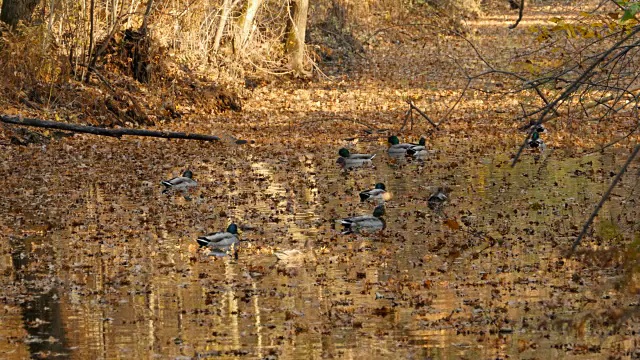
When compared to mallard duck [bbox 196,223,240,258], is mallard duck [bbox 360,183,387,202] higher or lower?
higher

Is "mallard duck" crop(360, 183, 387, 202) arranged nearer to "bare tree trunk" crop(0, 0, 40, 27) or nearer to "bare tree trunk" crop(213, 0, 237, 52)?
"bare tree trunk" crop(0, 0, 40, 27)

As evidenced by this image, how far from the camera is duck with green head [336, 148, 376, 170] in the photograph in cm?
1670

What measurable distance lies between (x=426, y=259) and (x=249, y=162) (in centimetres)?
731

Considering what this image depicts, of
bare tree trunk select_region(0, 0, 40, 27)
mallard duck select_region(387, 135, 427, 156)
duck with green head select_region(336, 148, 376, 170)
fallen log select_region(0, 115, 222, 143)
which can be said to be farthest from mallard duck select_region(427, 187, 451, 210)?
bare tree trunk select_region(0, 0, 40, 27)

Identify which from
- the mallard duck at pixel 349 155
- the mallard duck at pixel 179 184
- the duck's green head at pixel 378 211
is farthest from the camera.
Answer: the mallard duck at pixel 349 155

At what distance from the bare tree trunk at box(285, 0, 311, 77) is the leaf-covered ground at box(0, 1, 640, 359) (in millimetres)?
8183

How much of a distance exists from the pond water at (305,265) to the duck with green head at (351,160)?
0.23m

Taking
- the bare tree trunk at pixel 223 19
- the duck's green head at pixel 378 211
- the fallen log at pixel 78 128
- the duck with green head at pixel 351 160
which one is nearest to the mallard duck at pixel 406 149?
the duck with green head at pixel 351 160

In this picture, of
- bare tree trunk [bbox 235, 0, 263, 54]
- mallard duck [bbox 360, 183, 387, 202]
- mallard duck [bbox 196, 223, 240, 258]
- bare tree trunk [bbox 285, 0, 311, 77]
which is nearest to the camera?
mallard duck [bbox 196, 223, 240, 258]

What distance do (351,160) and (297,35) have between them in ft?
41.2

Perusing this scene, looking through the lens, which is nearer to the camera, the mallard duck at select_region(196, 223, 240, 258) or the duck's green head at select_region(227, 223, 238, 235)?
the mallard duck at select_region(196, 223, 240, 258)

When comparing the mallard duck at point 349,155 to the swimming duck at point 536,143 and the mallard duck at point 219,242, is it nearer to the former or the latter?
the swimming duck at point 536,143

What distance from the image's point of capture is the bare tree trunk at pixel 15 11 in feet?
69.5

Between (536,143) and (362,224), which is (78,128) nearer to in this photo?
(536,143)
